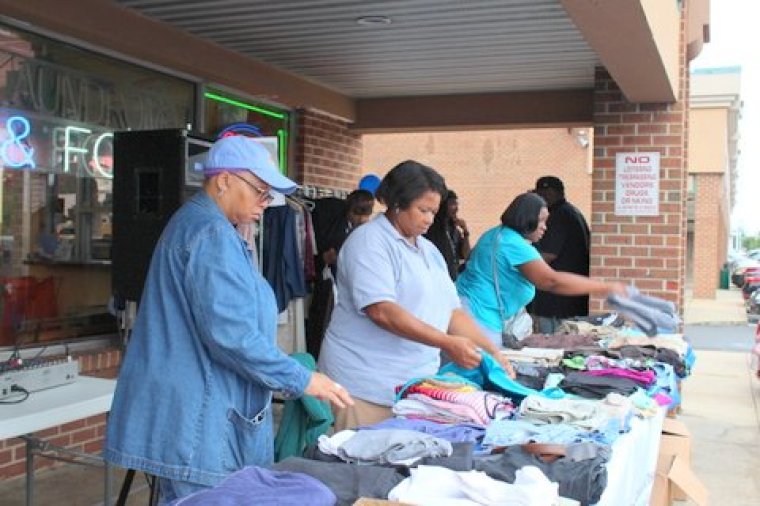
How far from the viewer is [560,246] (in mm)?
6938

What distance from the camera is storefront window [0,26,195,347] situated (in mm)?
4988

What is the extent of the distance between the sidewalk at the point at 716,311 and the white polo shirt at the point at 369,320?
1502 cm

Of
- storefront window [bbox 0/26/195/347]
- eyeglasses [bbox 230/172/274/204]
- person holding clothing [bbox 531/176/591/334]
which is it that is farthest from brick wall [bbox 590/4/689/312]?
eyeglasses [bbox 230/172/274/204]

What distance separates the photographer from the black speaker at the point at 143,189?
4895mm

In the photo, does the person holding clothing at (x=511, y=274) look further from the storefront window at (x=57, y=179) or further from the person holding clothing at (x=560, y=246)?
the storefront window at (x=57, y=179)

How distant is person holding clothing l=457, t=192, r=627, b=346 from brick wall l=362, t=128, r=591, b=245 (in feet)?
69.1

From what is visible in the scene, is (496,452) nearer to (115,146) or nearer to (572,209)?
(115,146)

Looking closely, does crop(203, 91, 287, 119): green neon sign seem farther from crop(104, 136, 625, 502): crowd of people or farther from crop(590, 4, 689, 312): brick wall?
crop(104, 136, 625, 502): crowd of people

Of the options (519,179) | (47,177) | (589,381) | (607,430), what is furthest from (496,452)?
(519,179)

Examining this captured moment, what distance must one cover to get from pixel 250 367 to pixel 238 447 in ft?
0.87

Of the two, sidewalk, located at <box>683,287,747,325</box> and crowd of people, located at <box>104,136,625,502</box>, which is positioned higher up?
crowd of people, located at <box>104,136,625,502</box>

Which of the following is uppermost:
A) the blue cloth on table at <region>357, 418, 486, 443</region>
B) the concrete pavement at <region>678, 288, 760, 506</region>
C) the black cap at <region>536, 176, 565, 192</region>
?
the black cap at <region>536, 176, 565, 192</region>

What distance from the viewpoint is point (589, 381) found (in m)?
3.43

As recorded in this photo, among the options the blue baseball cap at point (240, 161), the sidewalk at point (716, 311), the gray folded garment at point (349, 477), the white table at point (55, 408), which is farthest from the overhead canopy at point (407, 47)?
the sidewalk at point (716, 311)
